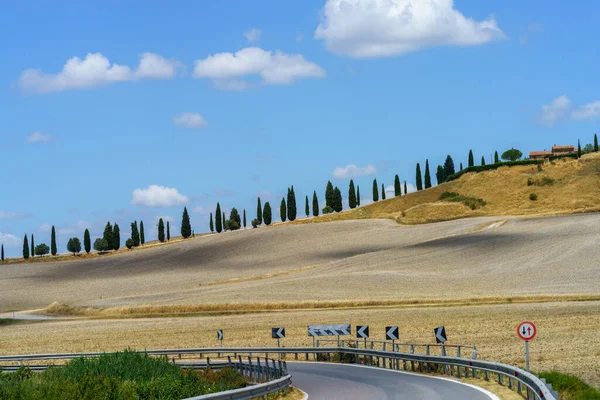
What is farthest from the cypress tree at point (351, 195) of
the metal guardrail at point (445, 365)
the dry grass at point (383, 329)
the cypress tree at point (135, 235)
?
the metal guardrail at point (445, 365)

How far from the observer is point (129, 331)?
188 feet

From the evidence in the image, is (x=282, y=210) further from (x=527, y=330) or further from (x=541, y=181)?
(x=527, y=330)

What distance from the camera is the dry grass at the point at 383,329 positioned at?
1244 inches

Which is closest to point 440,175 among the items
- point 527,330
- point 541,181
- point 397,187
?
point 397,187

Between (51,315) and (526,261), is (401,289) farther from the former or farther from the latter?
(51,315)

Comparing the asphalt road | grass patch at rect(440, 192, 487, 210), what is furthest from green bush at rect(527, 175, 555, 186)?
the asphalt road

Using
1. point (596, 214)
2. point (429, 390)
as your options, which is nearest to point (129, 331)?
point (429, 390)

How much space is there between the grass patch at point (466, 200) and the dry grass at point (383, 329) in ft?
278

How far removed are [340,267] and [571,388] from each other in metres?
75.0

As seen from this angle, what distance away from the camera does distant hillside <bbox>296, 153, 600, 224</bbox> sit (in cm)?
13725

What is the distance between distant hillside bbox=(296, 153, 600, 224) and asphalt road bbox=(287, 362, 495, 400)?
97.7 meters

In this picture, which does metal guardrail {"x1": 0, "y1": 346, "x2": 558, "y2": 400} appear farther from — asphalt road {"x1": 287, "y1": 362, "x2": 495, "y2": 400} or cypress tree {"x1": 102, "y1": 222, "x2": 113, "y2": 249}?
cypress tree {"x1": 102, "y1": 222, "x2": 113, "y2": 249}

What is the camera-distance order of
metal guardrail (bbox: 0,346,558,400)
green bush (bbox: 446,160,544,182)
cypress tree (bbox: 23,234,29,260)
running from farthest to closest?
green bush (bbox: 446,160,544,182) → cypress tree (bbox: 23,234,29,260) → metal guardrail (bbox: 0,346,558,400)

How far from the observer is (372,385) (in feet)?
82.5
